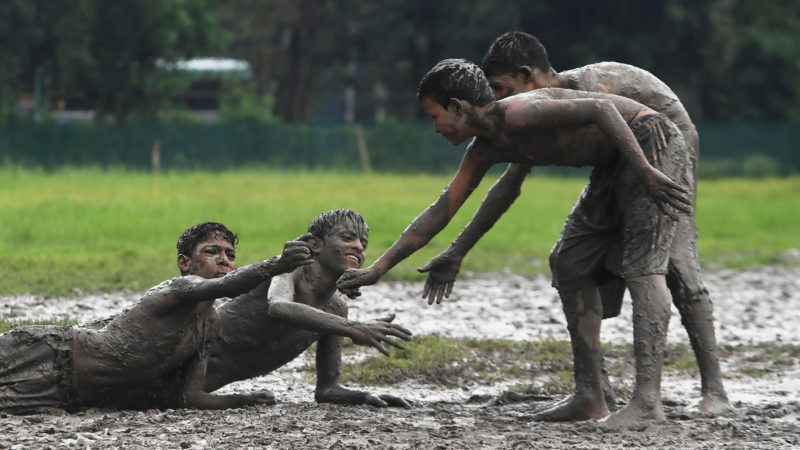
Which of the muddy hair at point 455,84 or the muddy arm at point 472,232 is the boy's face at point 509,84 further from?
the muddy hair at point 455,84

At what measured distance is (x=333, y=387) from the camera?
7703 millimetres

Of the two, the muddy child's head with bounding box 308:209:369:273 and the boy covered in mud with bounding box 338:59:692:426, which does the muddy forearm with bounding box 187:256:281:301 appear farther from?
the muddy child's head with bounding box 308:209:369:273

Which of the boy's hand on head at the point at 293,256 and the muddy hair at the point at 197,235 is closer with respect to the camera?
the boy's hand on head at the point at 293,256

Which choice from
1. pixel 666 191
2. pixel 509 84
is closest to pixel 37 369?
pixel 509 84

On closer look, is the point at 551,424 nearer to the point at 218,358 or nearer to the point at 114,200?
the point at 218,358

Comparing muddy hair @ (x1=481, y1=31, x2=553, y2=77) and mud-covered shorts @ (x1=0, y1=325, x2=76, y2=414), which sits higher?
muddy hair @ (x1=481, y1=31, x2=553, y2=77)

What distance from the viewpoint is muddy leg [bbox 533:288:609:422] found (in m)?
7.32

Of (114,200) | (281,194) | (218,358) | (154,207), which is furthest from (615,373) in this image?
(281,194)

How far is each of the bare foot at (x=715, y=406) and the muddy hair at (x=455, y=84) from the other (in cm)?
207

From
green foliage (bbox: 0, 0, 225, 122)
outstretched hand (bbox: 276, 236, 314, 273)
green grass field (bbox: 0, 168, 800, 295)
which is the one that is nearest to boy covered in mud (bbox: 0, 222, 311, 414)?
outstretched hand (bbox: 276, 236, 314, 273)

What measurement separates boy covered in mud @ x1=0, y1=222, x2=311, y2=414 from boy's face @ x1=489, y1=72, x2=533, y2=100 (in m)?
1.70

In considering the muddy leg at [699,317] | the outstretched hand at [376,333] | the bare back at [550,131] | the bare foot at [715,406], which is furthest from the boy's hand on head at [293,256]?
the bare foot at [715,406]

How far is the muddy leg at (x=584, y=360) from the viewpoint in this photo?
24.0ft

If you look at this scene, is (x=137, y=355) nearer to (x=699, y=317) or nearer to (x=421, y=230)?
(x=421, y=230)
